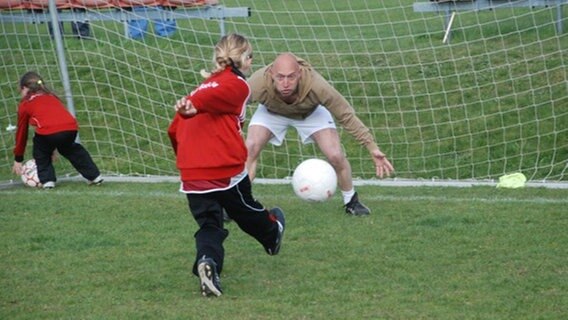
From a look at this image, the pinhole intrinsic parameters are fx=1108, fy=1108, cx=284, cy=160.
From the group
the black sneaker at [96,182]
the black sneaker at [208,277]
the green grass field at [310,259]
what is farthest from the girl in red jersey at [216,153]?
the black sneaker at [96,182]

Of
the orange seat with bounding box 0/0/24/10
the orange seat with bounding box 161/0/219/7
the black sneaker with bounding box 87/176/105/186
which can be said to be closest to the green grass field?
the black sneaker with bounding box 87/176/105/186

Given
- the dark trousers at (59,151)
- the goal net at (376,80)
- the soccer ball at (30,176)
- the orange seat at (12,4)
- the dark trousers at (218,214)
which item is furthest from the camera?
the orange seat at (12,4)

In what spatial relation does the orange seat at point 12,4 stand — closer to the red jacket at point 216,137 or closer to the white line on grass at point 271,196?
the white line on grass at point 271,196

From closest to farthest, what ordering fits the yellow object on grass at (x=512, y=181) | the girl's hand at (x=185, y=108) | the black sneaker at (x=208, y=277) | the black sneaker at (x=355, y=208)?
the girl's hand at (x=185, y=108) < the black sneaker at (x=208, y=277) < the black sneaker at (x=355, y=208) < the yellow object on grass at (x=512, y=181)

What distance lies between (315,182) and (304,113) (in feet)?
2.34

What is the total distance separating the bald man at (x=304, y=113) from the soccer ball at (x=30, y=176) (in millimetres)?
2510

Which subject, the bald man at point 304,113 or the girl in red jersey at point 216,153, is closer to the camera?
the girl in red jersey at point 216,153

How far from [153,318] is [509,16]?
25.7ft

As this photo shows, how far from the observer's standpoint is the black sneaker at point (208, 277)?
19.6ft

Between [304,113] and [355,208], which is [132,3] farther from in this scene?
[355,208]

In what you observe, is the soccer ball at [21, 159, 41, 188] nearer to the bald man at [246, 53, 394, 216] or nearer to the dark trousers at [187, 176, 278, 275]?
the bald man at [246, 53, 394, 216]

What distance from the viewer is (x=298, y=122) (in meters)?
8.40

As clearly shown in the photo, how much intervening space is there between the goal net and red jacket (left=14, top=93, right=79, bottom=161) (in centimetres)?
66

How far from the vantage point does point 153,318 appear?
18.4 ft
